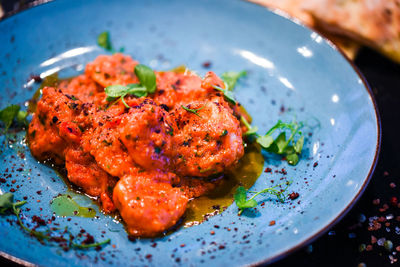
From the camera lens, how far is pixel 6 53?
405 centimetres

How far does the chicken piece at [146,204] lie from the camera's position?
2857 millimetres

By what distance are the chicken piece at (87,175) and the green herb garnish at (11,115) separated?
71cm

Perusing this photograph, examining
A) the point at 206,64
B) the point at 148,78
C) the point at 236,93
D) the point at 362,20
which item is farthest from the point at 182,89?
the point at 362,20

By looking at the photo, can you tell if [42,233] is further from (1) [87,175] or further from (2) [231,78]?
(2) [231,78]

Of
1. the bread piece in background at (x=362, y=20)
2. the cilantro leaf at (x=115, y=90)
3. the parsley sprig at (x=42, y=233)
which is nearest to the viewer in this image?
the parsley sprig at (x=42, y=233)

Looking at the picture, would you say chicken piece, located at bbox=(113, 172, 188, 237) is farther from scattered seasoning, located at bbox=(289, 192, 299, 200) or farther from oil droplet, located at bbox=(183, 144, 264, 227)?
scattered seasoning, located at bbox=(289, 192, 299, 200)

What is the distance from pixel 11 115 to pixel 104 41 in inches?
56.8

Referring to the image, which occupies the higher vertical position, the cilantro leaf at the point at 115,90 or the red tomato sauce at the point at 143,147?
the cilantro leaf at the point at 115,90

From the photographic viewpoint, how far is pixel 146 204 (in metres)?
2.88

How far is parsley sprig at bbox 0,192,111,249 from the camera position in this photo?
271 centimetres

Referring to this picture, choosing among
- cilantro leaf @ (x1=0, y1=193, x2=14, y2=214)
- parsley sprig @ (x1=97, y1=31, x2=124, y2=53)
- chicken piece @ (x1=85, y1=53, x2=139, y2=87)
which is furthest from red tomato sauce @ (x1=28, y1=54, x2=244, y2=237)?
parsley sprig @ (x1=97, y1=31, x2=124, y2=53)

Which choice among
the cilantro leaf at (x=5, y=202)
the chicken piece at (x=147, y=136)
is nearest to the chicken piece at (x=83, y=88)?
the chicken piece at (x=147, y=136)

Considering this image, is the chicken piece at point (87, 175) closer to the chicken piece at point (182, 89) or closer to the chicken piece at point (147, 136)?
the chicken piece at point (147, 136)

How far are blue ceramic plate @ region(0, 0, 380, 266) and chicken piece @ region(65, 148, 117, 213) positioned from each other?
0.17 m
